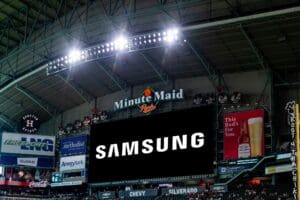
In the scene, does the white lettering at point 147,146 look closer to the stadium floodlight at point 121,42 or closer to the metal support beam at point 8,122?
the stadium floodlight at point 121,42

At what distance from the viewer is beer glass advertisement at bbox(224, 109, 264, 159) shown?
104 ft

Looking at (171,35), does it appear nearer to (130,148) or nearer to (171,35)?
(171,35)

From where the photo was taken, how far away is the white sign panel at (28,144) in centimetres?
4288

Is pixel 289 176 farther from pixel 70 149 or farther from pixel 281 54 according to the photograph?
pixel 70 149

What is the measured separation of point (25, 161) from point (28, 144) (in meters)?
1.34

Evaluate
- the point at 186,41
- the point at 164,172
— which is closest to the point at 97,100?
the point at 164,172

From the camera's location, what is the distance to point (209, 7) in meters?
30.4

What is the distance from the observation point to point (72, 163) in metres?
40.9

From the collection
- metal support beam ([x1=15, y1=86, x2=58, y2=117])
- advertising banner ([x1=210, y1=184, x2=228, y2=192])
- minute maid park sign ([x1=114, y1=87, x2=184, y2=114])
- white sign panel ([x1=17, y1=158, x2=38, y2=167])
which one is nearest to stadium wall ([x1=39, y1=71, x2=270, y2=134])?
minute maid park sign ([x1=114, y1=87, x2=184, y2=114])

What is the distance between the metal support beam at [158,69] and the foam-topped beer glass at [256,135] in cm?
733

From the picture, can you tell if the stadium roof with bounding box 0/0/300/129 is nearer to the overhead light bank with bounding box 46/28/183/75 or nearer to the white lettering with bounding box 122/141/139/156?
the overhead light bank with bounding box 46/28/183/75

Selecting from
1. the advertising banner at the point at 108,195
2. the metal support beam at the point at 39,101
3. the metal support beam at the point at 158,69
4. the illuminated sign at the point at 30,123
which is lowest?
the advertising banner at the point at 108,195

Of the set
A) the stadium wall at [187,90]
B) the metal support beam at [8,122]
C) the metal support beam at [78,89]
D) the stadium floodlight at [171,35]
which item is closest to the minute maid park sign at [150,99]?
the stadium wall at [187,90]

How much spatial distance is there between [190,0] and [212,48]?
362cm
